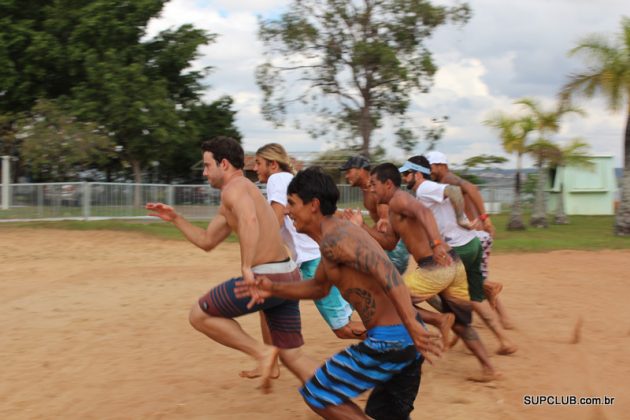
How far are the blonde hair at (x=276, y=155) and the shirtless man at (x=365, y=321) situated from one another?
2.36m

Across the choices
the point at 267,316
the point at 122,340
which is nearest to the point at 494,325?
the point at 267,316

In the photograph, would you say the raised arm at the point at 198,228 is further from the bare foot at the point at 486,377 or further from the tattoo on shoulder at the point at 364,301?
the bare foot at the point at 486,377

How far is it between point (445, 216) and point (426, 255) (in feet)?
3.25

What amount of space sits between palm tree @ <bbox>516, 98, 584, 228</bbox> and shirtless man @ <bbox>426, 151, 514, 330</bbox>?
47.3 ft

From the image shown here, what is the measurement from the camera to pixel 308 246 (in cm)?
661

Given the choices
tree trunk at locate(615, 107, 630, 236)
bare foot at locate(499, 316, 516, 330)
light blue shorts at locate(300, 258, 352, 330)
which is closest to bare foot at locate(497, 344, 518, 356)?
bare foot at locate(499, 316, 516, 330)

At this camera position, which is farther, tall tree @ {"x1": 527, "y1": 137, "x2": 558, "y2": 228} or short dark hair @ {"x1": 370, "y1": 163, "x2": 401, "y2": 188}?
tall tree @ {"x1": 527, "y1": 137, "x2": 558, "y2": 228}

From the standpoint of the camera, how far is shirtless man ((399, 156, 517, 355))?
711cm

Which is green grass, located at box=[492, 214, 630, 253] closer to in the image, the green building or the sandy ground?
the green building

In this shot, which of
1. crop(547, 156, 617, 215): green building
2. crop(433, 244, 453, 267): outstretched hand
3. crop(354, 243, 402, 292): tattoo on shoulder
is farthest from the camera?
crop(547, 156, 617, 215): green building

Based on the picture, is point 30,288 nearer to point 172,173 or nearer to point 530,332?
point 530,332

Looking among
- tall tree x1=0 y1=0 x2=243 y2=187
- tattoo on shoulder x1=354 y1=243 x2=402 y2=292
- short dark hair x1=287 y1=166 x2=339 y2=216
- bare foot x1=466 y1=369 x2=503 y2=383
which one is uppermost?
tall tree x1=0 y1=0 x2=243 y2=187

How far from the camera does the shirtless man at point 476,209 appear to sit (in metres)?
7.87

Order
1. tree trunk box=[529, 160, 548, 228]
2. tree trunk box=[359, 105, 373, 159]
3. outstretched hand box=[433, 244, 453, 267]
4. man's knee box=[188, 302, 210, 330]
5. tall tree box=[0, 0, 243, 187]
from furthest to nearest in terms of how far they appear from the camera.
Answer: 1. tree trunk box=[359, 105, 373, 159]
2. tall tree box=[0, 0, 243, 187]
3. tree trunk box=[529, 160, 548, 228]
4. outstretched hand box=[433, 244, 453, 267]
5. man's knee box=[188, 302, 210, 330]
